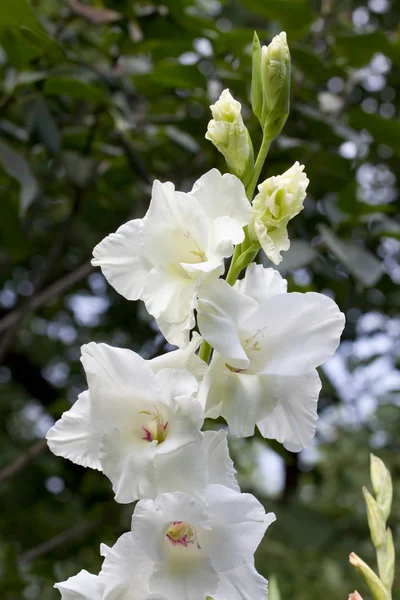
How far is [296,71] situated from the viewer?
1.70 metres

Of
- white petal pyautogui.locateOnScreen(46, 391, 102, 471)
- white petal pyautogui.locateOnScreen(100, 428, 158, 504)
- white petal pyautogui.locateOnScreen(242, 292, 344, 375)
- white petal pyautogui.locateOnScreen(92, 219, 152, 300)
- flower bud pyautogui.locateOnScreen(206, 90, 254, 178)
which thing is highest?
flower bud pyautogui.locateOnScreen(206, 90, 254, 178)

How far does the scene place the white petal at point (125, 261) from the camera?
0.66m

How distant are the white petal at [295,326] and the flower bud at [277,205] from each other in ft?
0.14

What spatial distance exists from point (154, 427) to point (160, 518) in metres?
0.09

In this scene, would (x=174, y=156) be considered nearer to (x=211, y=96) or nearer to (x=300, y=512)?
(x=211, y=96)

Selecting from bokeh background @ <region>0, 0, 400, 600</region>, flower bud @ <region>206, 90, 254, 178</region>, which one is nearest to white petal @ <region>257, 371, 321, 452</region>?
flower bud @ <region>206, 90, 254, 178</region>

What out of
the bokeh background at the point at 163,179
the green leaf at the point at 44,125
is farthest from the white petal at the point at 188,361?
the green leaf at the point at 44,125

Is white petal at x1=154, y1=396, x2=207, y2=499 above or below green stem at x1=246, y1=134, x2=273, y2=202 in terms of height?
below

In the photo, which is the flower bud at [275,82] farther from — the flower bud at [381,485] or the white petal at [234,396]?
the flower bud at [381,485]

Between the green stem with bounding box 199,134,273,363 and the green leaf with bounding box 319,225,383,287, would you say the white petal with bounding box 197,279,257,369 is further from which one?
the green leaf with bounding box 319,225,383,287

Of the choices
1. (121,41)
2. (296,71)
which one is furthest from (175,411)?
(296,71)

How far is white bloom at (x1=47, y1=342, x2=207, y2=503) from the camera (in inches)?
21.9

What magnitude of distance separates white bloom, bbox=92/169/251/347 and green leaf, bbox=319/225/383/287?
0.70 metres

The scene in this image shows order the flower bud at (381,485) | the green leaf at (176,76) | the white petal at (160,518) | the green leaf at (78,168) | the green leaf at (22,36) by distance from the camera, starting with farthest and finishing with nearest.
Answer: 1. the green leaf at (78,168)
2. the green leaf at (176,76)
3. the green leaf at (22,36)
4. the flower bud at (381,485)
5. the white petal at (160,518)
